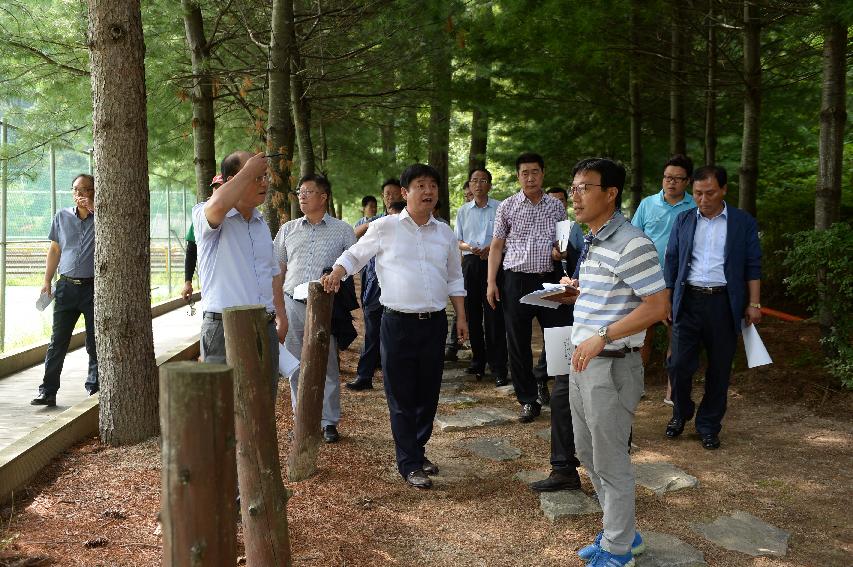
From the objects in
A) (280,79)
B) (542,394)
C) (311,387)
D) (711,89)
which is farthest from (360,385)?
(711,89)

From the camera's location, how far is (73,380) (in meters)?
8.41

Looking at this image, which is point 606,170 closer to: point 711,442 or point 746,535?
point 746,535

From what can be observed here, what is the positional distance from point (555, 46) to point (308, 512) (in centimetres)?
612

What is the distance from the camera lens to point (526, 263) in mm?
6590

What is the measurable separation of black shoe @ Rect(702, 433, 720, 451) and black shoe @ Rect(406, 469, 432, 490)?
228 cm

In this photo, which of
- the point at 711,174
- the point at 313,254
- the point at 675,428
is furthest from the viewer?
the point at 313,254

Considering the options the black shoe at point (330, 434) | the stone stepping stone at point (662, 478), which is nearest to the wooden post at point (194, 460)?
the stone stepping stone at point (662, 478)

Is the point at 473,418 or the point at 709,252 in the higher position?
the point at 709,252

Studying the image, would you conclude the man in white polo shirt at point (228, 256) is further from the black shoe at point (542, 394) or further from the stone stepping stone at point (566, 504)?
the black shoe at point (542, 394)

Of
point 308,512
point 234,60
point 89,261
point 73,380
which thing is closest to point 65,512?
point 308,512

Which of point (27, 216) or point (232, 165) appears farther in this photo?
point (27, 216)

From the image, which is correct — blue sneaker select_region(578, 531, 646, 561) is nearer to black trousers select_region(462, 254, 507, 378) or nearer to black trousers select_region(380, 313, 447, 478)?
black trousers select_region(380, 313, 447, 478)

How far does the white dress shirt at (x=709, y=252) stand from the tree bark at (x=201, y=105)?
5.86 m

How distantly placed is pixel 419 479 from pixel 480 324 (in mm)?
3585
